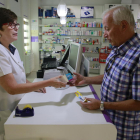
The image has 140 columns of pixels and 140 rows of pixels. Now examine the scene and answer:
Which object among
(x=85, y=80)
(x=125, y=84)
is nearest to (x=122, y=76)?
(x=125, y=84)

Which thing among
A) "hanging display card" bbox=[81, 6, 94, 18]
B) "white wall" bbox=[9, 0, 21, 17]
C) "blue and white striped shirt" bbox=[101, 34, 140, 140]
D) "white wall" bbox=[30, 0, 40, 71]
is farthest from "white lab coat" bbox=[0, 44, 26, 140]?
"hanging display card" bbox=[81, 6, 94, 18]

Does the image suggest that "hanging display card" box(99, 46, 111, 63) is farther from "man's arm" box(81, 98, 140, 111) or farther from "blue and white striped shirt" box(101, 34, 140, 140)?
"man's arm" box(81, 98, 140, 111)

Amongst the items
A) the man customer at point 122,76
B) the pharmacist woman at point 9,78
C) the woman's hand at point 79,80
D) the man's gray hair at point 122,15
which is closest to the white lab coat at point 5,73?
the pharmacist woman at point 9,78

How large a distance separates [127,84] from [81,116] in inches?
16.7

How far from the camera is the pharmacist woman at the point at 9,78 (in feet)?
3.84

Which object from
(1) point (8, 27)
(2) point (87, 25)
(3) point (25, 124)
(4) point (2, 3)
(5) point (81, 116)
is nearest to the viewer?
(3) point (25, 124)

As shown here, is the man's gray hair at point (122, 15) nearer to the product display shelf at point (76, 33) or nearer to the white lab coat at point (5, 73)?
the white lab coat at point (5, 73)

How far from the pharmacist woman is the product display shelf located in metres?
A: 4.77

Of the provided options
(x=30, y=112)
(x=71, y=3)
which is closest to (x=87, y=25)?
(x=71, y=3)

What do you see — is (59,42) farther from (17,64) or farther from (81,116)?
(81,116)

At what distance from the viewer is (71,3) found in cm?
625

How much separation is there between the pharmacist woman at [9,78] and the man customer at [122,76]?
428mm

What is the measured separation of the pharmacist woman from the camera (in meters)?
1.17

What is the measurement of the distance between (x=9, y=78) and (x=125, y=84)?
0.90m
